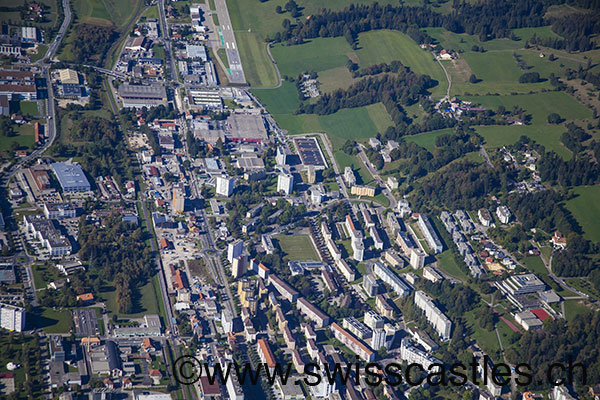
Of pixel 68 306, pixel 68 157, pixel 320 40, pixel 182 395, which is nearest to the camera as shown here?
pixel 182 395

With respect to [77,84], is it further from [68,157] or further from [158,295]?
[158,295]

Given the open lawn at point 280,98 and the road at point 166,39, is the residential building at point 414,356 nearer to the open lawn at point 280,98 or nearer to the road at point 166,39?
the open lawn at point 280,98

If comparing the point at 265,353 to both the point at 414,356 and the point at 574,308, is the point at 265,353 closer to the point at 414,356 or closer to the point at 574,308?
the point at 414,356

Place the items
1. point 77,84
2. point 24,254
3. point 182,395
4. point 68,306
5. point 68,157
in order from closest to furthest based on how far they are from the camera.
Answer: point 182,395 → point 68,306 → point 24,254 → point 68,157 → point 77,84

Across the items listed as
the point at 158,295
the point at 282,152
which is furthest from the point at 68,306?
the point at 282,152

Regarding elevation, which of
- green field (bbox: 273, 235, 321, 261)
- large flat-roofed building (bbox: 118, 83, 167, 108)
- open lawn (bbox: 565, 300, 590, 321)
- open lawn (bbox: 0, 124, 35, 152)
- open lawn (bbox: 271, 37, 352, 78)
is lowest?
open lawn (bbox: 565, 300, 590, 321)

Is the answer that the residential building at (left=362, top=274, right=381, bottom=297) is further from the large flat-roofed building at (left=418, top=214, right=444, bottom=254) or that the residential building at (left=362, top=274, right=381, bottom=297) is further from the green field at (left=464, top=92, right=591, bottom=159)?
the green field at (left=464, top=92, right=591, bottom=159)

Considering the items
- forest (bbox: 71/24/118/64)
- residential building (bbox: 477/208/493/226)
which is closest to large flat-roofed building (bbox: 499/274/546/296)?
residential building (bbox: 477/208/493/226)
